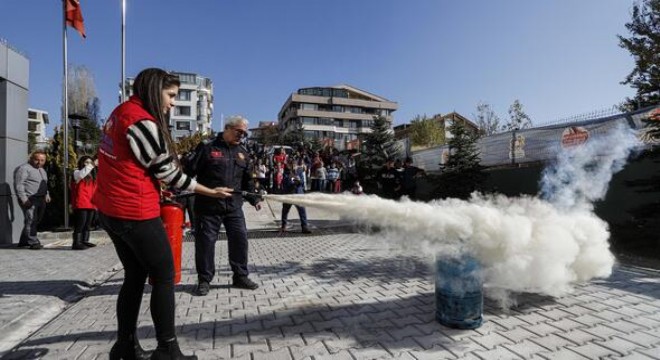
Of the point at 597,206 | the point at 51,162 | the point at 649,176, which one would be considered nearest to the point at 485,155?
the point at 597,206

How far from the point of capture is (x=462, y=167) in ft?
44.8

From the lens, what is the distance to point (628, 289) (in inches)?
200

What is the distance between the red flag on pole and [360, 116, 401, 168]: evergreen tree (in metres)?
15.1

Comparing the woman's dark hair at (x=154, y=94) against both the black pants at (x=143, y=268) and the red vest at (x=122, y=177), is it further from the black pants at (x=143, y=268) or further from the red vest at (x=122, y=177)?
the black pants at (x=143, y=268)

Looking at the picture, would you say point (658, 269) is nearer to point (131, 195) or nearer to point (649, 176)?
point (649, 176)

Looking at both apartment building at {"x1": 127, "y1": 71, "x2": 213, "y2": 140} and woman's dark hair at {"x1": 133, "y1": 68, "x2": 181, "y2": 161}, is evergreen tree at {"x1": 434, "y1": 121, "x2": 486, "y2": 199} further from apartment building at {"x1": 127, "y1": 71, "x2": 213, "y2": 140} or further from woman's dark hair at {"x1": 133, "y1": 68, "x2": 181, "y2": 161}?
apartment building at {"x1": 127, "y1": 71, "x2": 213, "y2": 140}

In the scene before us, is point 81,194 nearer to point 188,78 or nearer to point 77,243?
point 77,243

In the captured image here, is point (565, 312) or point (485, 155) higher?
point (485, 155)

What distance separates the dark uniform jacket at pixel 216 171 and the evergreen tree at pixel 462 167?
9784mm

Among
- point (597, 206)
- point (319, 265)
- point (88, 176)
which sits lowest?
point (319, 265)

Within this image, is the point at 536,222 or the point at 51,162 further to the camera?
the point at 51,162

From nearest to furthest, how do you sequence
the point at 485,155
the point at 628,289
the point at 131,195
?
the point at 131,195 < the point at 628,289 < the point at 485,155

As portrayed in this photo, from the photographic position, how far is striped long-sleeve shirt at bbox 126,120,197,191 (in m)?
2.86

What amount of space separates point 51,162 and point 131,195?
39.5 ft
